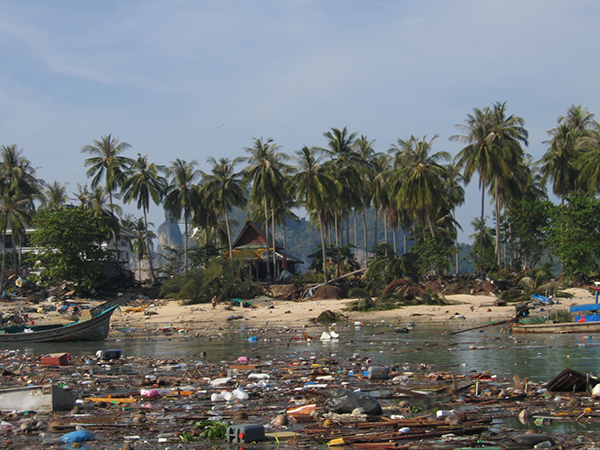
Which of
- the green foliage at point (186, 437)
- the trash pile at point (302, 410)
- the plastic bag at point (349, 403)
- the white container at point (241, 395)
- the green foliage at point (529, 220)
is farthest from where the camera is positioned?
the green foliage at point (529, 220)

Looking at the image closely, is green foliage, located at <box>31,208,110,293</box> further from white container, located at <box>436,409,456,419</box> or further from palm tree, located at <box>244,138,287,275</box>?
white container, located at <box>436,409,456,419</box>

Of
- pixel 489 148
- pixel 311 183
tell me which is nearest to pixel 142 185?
pixel 311 183

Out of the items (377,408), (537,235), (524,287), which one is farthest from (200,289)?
(377,408)

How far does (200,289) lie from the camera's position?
128 ft

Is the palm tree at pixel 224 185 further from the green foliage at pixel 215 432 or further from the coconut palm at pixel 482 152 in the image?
the green foliage at pixel 215 432

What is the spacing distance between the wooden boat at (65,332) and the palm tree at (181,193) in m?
30.2

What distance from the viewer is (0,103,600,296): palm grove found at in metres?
42.4

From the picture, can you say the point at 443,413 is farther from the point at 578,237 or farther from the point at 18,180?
the point at 18,180

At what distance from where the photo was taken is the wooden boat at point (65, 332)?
75.1 feet

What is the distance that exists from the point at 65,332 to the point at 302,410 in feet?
55.6

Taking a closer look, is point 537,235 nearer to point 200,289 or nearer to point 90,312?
point 200,289

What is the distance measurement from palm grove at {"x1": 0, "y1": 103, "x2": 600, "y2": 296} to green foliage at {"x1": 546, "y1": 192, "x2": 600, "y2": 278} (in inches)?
2.4

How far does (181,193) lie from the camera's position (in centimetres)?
5456

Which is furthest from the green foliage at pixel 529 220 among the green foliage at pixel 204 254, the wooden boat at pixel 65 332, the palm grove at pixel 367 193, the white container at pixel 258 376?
the white container at pixel 258 376
